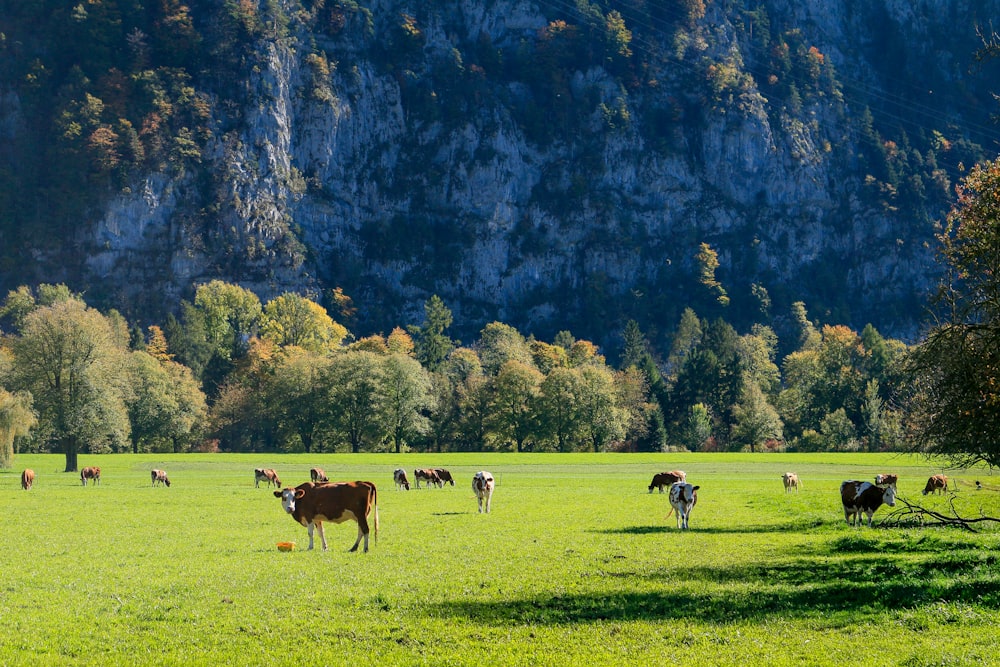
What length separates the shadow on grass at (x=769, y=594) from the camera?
65.2 feet

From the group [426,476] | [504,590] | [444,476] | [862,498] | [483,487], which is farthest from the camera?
[444,476]

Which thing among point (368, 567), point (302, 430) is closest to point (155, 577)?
point (368, 567)

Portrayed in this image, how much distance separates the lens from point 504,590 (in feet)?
75.5

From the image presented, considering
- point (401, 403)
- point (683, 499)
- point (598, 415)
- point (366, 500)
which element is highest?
point (401, 403)

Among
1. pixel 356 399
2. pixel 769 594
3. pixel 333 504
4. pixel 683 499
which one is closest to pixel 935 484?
pixel 683 499

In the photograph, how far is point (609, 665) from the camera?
53.0 ft

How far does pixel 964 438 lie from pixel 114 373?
83.5m

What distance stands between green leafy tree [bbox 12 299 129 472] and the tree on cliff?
74971mm

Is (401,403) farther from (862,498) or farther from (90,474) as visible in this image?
(862,498)

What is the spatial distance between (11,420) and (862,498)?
216ft

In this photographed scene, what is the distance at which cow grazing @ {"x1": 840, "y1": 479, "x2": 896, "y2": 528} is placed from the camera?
36656 mm

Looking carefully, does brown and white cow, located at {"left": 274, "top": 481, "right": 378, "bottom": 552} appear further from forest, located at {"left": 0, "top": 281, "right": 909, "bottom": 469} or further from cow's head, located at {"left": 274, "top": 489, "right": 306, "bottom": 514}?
forest, located at {"left": 0, "top": 281, "right": 909, "bottom": 469}

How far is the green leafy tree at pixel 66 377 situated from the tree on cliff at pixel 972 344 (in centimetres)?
7497

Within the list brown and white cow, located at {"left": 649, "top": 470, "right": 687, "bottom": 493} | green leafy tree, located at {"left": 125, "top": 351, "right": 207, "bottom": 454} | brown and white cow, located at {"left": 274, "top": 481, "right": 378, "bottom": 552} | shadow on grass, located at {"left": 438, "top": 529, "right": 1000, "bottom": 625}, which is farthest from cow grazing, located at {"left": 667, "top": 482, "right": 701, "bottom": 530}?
green leafy tree, located at {"left": 125, "top": 351, "right": 207, "bottom": 454}
